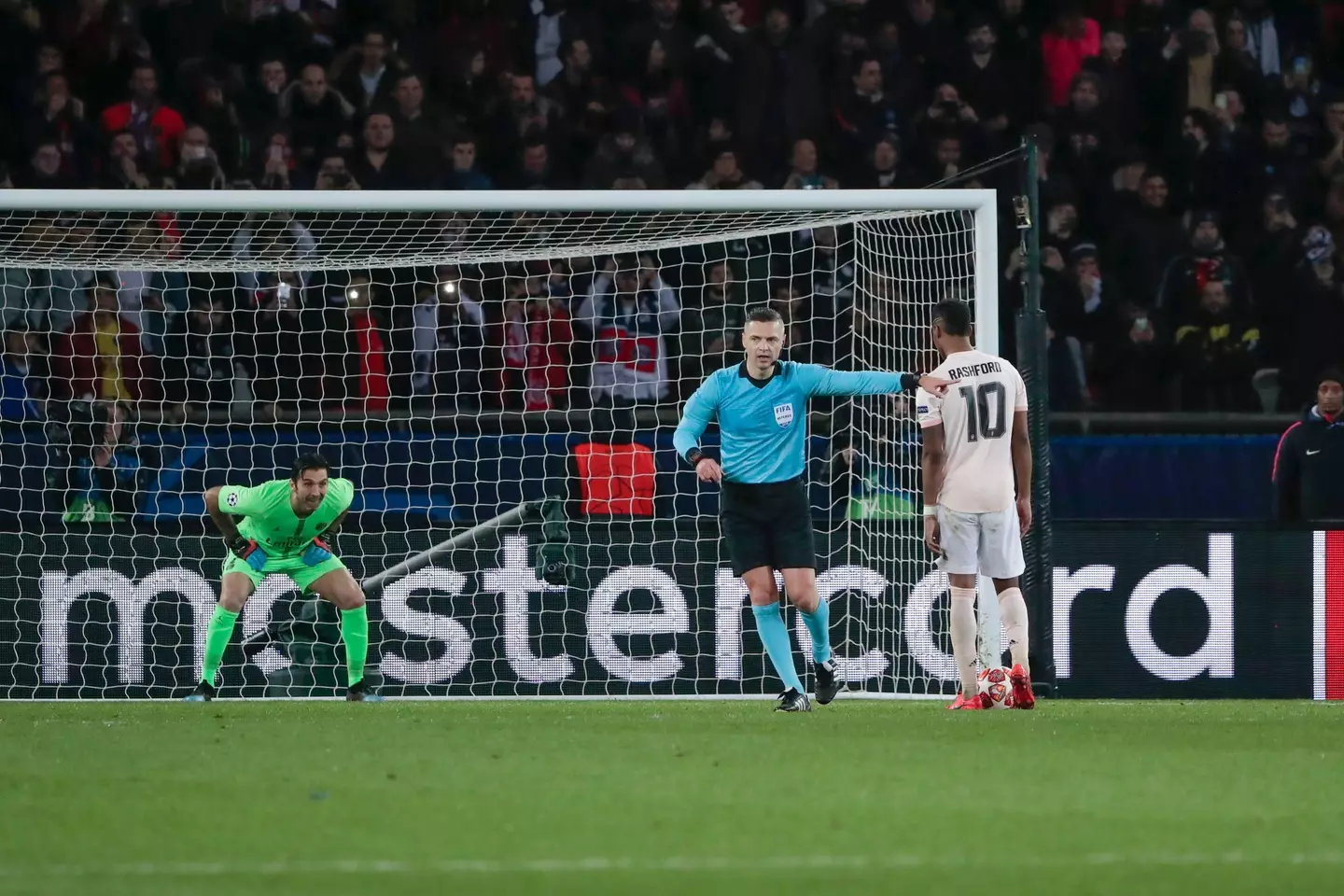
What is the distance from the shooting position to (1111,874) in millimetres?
4352

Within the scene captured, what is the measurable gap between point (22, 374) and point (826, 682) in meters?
5.81

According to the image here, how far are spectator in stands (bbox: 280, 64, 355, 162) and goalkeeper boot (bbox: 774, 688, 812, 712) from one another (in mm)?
7207

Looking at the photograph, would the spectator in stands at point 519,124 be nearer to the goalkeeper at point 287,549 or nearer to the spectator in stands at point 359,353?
the spectator in stands at point 359,353

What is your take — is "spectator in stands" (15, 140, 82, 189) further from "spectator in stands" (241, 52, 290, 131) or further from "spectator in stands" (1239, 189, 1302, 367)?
"spectator in stands" (1239, 189, 1302, 367)

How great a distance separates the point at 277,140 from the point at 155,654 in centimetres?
481

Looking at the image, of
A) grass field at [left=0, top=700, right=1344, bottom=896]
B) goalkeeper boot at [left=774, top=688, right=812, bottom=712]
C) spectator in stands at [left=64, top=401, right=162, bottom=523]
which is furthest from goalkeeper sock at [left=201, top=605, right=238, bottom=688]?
goalkeeper boot at [left=774, top=688, right=812, bottom=712]

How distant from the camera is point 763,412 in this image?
9008 millimetres

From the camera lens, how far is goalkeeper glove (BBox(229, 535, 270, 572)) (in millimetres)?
10562

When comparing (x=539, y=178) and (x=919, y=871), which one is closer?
(x=919, y=871)

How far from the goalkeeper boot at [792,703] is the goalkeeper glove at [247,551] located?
3039 millimetres

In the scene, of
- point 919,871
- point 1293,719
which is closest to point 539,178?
point 1293,719

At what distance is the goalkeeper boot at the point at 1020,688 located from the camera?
356 inches

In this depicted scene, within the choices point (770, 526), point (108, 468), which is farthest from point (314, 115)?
point (770, 526)

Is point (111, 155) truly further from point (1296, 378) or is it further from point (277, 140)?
point (1296, 378)
